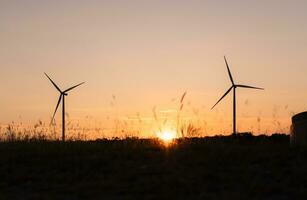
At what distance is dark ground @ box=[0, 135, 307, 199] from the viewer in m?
14.3

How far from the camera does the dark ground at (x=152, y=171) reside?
14.3m

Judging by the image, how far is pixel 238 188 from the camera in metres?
14.2

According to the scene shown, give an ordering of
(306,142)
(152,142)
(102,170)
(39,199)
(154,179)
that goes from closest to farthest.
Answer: (39,199), (154,179), (102,170), (306,142), (152,142)

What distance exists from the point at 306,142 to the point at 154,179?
7.24 meters

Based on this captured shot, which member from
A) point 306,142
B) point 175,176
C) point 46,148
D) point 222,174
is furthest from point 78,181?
point 306,142

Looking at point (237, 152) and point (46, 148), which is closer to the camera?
point (237, 152)

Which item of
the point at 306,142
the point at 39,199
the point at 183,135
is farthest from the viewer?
the point at 183,135

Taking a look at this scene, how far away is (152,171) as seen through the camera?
53.3 ft

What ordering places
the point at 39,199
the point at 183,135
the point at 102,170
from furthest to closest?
1. the point at 183,135
2. the point at 102,170
3. the point at 39,199

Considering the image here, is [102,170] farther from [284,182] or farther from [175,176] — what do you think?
[284,182]

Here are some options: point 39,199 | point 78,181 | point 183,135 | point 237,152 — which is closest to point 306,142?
point 237,152

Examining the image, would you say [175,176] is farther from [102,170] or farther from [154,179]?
[102,170]

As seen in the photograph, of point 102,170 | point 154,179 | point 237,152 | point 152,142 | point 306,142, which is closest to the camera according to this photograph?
point 154,179

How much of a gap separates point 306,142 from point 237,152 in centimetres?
326
